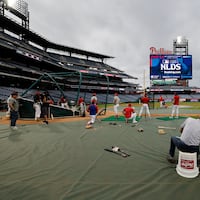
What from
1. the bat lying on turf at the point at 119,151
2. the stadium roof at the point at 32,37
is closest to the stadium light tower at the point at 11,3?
the stadium roof at the point at 32,37

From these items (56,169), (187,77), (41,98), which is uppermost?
(187,77)

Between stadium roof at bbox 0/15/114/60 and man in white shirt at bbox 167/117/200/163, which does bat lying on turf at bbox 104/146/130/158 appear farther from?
stadium roof at bbox 0/15/114/60

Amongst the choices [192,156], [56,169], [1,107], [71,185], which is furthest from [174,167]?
[1,107]

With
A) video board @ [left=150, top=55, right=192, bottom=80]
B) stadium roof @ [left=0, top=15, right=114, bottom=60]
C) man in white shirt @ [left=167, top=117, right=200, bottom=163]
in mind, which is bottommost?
man in white shirt @ [left=167, top=117, right=200, bottom=163]

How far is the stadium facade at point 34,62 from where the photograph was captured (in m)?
29.7

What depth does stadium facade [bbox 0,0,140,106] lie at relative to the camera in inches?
1171

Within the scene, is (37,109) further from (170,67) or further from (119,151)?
(170,67)

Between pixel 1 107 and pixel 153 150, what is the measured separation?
71.0 ft

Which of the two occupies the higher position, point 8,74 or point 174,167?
point 8,74

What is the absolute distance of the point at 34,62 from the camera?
3834cm

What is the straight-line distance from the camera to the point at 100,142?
5.96m

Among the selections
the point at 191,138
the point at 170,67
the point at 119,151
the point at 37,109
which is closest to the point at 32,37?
the point at 37,109

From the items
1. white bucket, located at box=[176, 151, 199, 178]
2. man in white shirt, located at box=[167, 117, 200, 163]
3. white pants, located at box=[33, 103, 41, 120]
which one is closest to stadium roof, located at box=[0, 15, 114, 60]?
white pants, located at box=[33, 103, 41, 120]

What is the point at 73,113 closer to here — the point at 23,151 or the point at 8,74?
the point at 23,151
